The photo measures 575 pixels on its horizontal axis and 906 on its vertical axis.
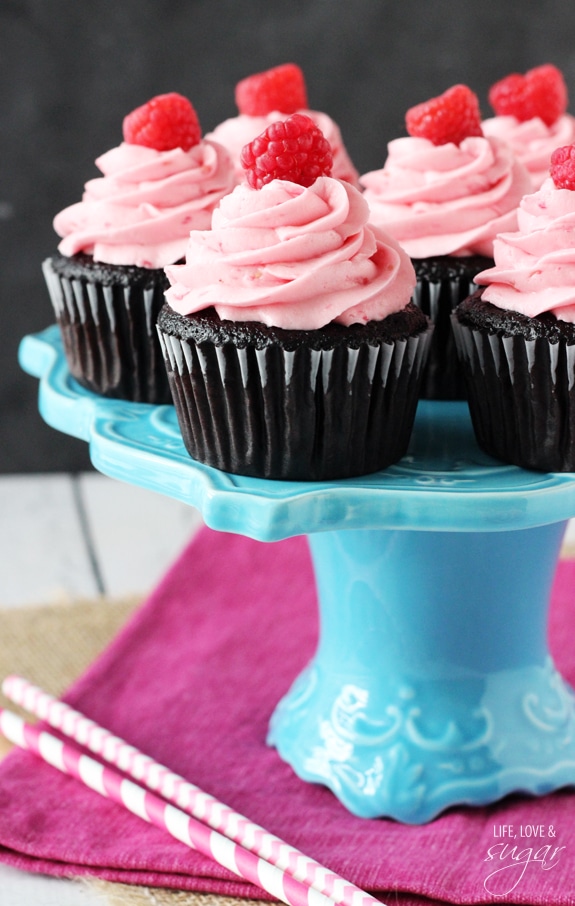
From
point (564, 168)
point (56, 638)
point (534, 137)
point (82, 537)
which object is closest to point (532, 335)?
point (564, 168)

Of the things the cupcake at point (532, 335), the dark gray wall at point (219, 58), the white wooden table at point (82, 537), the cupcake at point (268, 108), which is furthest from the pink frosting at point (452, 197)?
the dark gray wall at point (219, 58)

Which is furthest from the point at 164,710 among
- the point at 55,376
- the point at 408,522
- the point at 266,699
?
the point at 408,522

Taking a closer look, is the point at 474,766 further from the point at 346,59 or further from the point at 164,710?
the point at 346,59

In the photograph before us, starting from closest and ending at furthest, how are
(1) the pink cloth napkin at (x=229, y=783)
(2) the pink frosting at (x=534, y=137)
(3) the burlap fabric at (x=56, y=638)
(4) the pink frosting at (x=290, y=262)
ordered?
1. (4) the pink frosting at (x=290, y=262)
2. (1) the pink cloth napkin at (x=229, y=783)
3. (2) the pink frosting at (x=534, y=137)
4. (3) the burlap fabric at (x=56, y=638)

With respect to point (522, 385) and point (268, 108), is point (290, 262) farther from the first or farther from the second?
point (268, 108)

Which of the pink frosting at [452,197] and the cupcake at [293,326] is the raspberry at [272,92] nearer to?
the pink frosting at [452,197]

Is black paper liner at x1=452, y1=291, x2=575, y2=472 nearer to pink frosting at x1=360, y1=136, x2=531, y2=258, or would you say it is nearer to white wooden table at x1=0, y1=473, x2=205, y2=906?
pink frosting at x1=360, y1=136, x2=531, y2=258

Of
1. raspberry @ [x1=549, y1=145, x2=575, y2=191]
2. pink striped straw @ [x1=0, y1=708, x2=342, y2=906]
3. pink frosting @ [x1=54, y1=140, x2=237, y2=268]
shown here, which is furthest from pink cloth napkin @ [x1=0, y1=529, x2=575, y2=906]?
raspberry @ [x1=549, y1=145, x2=575, y2=191]
